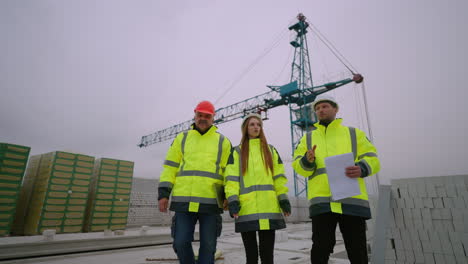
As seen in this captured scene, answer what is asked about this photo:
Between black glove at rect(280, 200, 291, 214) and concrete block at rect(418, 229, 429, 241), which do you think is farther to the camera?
concrete block at rect(418, 229, 429, 241)

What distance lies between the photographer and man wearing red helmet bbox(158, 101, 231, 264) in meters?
1.78

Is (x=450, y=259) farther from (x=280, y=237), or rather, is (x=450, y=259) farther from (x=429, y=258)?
(x=280, y=237)

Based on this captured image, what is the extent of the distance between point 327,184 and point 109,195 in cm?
751

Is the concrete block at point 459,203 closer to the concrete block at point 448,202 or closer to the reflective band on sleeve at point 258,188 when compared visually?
the concrete block at point 448,202

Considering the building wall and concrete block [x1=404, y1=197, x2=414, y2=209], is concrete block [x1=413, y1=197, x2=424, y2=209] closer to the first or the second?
concrete block [x1=404, y1=197, x2=414, y2=209]

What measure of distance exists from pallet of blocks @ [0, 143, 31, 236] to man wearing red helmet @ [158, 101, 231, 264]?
623 cm

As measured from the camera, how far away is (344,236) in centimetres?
163

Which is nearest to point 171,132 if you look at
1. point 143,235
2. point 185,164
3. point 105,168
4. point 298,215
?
point 298,215

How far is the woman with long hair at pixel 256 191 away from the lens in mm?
1707

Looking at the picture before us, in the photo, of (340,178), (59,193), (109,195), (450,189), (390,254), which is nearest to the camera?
(340,178)

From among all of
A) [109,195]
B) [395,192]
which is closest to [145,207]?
[109,195]

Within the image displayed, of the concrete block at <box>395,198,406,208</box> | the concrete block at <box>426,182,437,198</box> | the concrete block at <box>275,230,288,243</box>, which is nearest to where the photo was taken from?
the concrete block at <box>426,182,437,198</box>

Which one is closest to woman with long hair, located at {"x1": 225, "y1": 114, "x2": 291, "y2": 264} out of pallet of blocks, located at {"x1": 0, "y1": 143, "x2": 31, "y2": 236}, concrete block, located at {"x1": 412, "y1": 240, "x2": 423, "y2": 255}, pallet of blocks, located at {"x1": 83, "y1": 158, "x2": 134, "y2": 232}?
concrete block, located at {"x1": 412, "y1": 240, "x2": 423, "y2": 255}

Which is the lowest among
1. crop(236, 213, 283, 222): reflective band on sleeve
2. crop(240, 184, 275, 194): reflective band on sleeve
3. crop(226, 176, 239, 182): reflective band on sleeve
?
crop(236, 213, 283, 222): reflective band on sleeve
